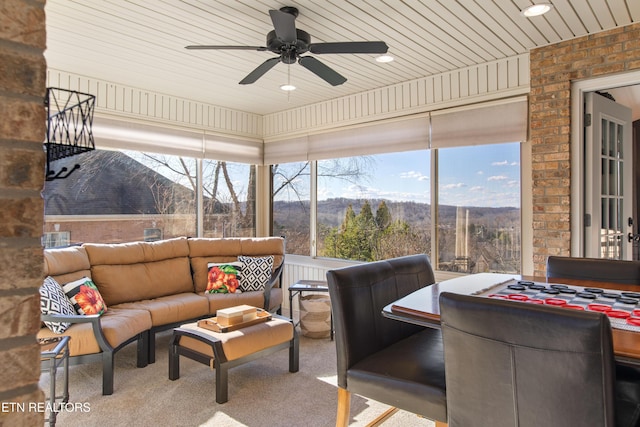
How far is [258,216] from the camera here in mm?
5836

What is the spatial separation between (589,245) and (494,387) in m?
2.60

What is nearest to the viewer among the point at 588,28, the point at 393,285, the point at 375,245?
the point at 393,285

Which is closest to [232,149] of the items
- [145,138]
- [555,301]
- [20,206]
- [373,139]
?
[145,138]

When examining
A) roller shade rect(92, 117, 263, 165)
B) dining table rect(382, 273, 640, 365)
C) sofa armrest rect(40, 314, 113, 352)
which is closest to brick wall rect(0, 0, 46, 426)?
dining table rect(382, 273, 640, 365)

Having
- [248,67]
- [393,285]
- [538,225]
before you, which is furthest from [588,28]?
[248,67]

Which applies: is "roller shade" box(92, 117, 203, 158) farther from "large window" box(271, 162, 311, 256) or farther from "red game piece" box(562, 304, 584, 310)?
"red game piece" box(562, 304, 584, 310)

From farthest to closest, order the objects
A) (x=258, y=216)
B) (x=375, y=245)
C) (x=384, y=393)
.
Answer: (x=258, y=216), (x=375, y=245), (x=384, y=393)

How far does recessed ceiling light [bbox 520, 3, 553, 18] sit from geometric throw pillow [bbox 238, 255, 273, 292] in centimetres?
329

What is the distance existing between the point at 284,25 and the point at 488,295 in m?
1.82

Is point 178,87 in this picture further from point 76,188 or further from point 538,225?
point 538,225

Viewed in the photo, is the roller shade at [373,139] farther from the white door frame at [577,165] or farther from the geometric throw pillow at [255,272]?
the geometric throw pillow at [255,272]

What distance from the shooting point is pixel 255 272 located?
4.40 metres

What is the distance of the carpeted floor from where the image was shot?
2529mm

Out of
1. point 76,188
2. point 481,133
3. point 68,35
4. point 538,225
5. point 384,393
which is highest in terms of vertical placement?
point 68,35
